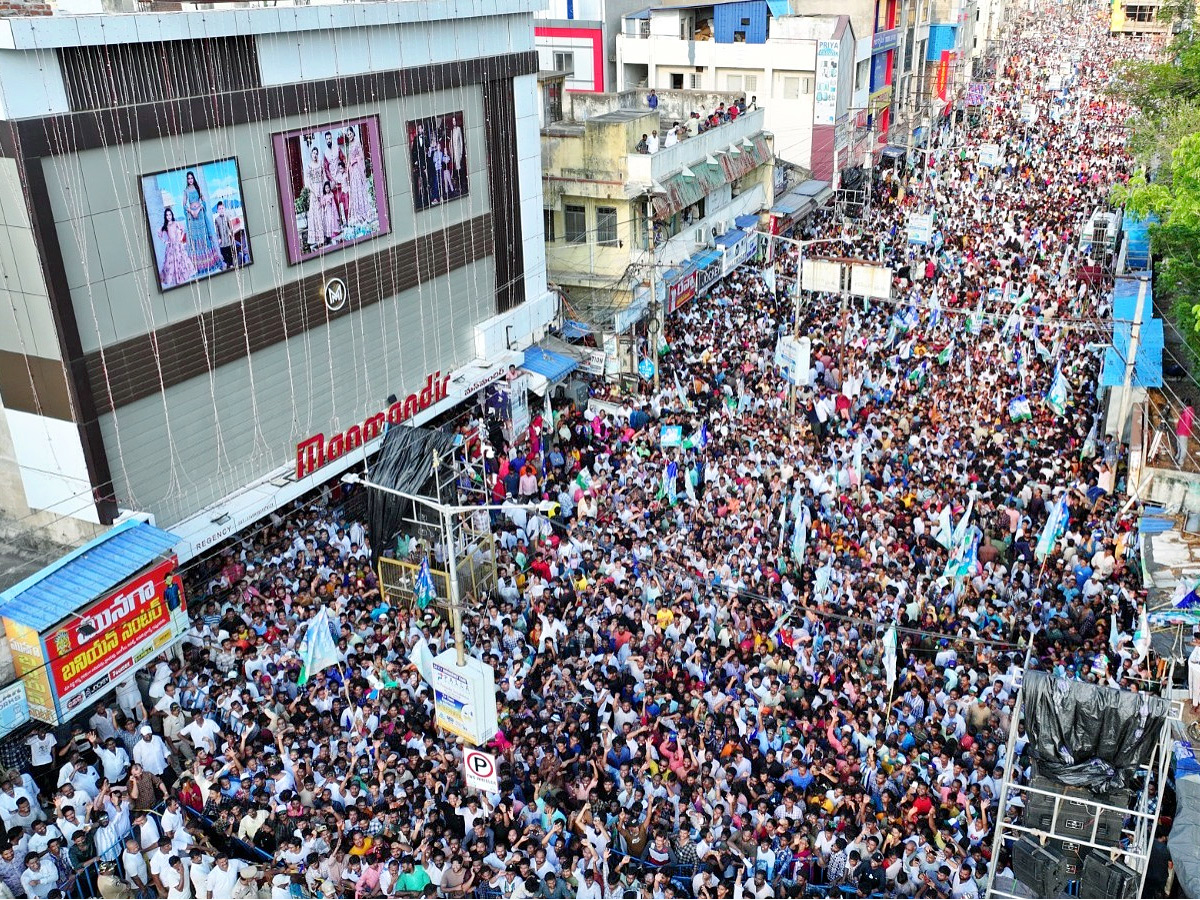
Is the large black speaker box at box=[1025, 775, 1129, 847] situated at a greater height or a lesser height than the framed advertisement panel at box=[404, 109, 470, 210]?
lesser

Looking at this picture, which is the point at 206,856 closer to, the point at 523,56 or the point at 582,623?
the point at 582,623

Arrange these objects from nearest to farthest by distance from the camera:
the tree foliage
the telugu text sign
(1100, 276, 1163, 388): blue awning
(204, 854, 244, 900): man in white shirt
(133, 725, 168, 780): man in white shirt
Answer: (204, 854, 244, 900): man in white shirt, (133, 725, 168, 780): man in white shirt, the telugu text sign, the tree foliage, (1100, 276, 1163, 388): blue awning

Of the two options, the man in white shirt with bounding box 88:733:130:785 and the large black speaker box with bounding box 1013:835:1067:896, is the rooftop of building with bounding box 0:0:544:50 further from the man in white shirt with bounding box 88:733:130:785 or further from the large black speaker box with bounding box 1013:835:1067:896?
the large black speaker box with bounding box 1013:835:1067:896

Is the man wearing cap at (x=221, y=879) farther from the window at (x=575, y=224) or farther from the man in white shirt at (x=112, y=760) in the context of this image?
the window at (x=575, y=224)

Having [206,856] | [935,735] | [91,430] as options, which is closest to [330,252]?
[91,430]

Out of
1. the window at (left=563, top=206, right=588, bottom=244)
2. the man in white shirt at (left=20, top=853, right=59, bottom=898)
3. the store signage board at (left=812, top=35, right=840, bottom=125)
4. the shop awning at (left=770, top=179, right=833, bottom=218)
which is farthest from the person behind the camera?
the store signage board at (left=812, top=35, right=840, bottom=125)

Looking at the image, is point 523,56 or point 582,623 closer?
point 582,623

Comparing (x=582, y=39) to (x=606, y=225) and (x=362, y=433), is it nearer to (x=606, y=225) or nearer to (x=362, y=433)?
(x=606, y=225)

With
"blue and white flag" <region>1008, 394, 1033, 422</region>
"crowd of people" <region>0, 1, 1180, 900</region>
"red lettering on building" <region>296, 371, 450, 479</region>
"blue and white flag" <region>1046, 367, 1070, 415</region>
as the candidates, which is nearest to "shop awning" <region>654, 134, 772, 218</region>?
"crowd of people" <region>0, 1, 1180, 900</region>
